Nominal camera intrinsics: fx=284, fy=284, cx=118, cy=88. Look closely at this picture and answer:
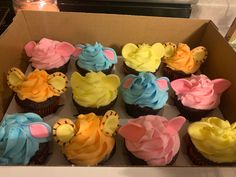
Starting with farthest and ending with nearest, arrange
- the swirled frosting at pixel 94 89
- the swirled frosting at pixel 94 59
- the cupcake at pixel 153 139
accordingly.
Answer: the swirled frosting at pixel 94 59 < the swirled frosting at pixel 94 89 < the cupcake at pixel 153 139

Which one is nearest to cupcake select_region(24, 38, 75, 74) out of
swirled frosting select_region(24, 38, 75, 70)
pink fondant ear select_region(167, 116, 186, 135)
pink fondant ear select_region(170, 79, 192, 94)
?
swirled frosting select_region(24, 38, 75, 70)

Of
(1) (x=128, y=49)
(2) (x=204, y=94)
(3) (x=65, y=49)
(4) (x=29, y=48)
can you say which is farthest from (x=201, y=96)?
(4) (x=29, y=48)

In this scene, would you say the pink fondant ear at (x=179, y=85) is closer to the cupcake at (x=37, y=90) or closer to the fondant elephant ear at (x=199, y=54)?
the fondant elephant ear at (x=199, y=54)

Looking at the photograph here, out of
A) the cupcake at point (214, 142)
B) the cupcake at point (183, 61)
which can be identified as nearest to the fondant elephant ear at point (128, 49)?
the cupcake at point (183, 61)

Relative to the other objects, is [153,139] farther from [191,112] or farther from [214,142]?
[191,112]

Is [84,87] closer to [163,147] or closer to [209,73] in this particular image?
[163,147]

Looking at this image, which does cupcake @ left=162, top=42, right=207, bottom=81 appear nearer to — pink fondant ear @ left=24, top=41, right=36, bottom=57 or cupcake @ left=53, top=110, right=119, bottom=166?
cupcake @ left=53, top=110, right=119, bottom=166
